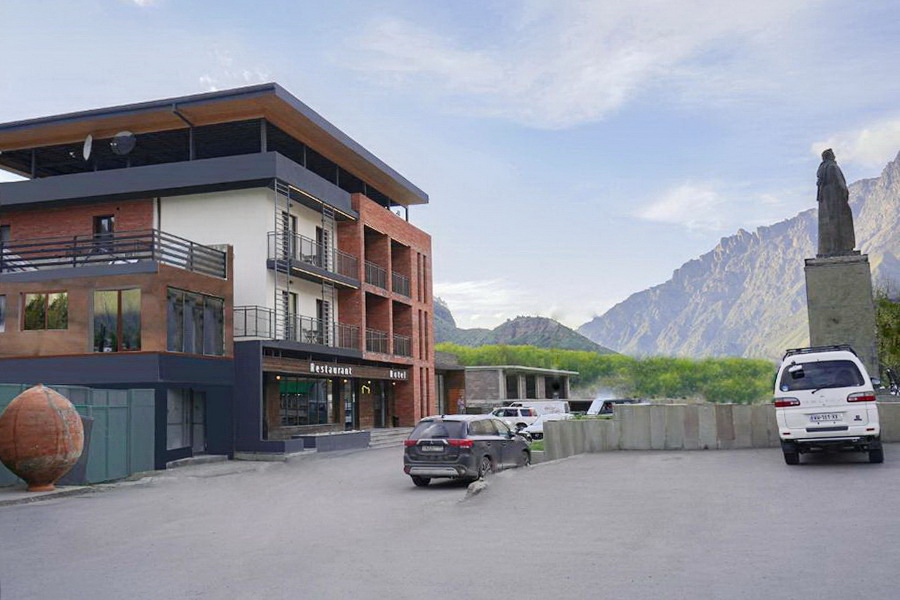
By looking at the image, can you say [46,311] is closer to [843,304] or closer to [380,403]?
[380,403]

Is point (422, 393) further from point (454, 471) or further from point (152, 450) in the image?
point (454, 471)

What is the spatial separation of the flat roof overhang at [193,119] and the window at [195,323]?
795 centimetres

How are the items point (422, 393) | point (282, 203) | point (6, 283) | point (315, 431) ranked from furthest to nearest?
point (422, 393) → point (315, 431) → point (282, 203) → point (6, 283)

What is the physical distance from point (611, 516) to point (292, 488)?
389 inches

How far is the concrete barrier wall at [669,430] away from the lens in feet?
69.4

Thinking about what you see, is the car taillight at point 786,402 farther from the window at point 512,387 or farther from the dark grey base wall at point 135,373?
the window at point 512,387

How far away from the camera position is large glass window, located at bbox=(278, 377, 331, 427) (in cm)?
3538

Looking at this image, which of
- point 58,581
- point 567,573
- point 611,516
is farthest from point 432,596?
point 611,516

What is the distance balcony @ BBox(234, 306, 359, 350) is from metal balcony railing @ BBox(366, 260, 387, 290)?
3448mm

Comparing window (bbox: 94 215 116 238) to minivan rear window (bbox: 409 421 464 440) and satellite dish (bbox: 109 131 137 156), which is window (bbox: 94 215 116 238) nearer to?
satellite dish (bbox: 109 131 137 156)

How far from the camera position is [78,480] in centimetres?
2073

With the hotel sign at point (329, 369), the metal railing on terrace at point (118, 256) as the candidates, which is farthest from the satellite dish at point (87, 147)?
the hotel sign at point (329, 369)

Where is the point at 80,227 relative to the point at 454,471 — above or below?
above

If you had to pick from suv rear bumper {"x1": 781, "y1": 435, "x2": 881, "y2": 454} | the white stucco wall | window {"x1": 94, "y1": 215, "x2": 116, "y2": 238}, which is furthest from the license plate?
window {"x1": 94, "y1": 215, "x2": 116, "y2": 238}
